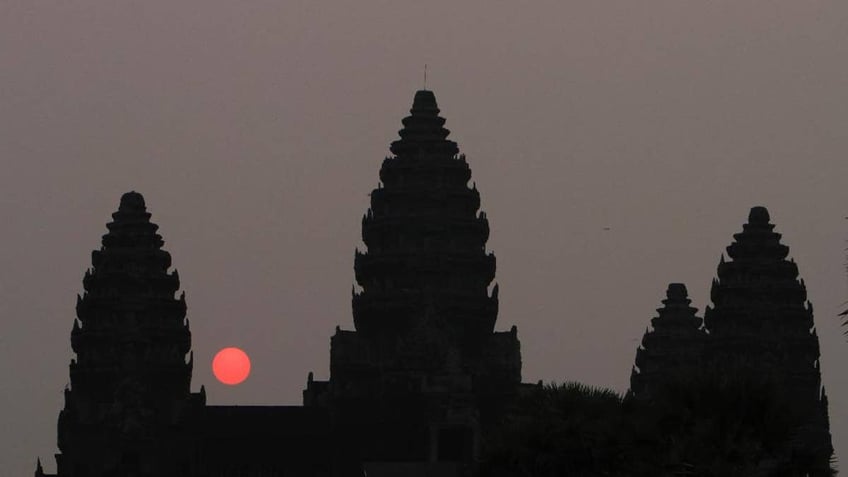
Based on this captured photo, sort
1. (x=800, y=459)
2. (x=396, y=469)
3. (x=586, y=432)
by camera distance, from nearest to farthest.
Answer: (x=800, y=459) → (x=586, y=432) → (x=396, y=469)

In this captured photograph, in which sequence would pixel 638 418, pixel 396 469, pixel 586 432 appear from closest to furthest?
pixel 638 418 → pixel 586 432 → pixel 396 469

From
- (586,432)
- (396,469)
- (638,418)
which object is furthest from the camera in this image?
(396,469)

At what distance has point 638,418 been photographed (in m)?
96.1

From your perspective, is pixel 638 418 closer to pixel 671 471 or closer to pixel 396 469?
pixel 671 471

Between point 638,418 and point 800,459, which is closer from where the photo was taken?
point 800,459

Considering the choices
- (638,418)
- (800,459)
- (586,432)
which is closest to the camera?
(800,459)

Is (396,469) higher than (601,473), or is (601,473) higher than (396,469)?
(396,469)

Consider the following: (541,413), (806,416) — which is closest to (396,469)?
(541,413)

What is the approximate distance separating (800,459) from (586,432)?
16.2m

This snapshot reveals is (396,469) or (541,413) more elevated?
(396,469)

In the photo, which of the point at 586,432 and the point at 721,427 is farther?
the point at 586,432

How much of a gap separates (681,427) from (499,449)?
16531mm

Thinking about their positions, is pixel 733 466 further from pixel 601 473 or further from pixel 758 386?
pixel 601 473

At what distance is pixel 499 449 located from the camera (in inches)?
4186
